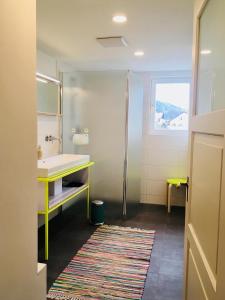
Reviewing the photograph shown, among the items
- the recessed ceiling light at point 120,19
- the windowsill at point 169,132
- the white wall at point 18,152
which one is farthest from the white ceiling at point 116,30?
the windowsill at point 169,132

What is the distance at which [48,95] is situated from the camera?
343 cm

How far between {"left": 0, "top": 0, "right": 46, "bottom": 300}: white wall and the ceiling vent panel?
5.16 ft

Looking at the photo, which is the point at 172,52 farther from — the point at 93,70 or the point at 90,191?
the point at 90,191

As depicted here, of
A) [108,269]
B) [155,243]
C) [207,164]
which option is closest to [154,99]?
[155,243]

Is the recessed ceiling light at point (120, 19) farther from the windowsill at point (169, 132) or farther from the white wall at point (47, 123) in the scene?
the windowsill at point (169, 132)

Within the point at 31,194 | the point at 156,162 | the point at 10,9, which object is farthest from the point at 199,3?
the point at 156,162

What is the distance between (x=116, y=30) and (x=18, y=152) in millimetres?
1810

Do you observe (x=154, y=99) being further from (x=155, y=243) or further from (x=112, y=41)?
(x=155, y=243)

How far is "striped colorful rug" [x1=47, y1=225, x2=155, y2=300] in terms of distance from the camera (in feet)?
6.95

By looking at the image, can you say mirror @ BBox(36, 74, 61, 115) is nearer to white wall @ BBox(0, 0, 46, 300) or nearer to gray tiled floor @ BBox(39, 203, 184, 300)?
gray tiled floor @ BBox(39, 203, 184, 300)

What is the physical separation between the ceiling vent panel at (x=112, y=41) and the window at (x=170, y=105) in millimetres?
1675

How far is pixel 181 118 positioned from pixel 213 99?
10.6ft

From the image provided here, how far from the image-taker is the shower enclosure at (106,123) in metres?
3.78

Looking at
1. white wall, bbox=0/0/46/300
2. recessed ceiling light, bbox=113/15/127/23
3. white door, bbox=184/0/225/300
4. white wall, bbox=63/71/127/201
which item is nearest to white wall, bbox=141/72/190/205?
white wall, bbox=63/71/127/201
